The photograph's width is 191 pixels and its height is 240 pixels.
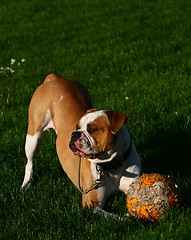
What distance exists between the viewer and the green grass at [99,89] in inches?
204

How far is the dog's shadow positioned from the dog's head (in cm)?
107

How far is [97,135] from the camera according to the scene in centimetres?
519

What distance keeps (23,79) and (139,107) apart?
3.38 metres

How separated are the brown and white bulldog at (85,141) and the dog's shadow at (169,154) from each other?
0.71 metres

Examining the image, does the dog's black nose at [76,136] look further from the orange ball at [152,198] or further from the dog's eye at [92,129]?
the orange ball at [152,198]

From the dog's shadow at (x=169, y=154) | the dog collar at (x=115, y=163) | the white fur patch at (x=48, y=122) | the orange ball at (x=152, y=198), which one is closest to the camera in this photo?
the orange ball at (x=152, y=198)

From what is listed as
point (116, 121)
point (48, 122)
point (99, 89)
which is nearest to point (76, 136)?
point (116, 121)

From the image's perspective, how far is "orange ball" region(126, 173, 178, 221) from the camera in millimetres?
4949

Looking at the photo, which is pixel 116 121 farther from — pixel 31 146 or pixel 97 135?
pixel 31 146

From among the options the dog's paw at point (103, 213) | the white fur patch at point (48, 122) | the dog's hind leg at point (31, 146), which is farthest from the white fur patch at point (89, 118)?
the dog's hind leg at point (31, 146)

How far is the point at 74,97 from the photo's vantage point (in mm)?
6664

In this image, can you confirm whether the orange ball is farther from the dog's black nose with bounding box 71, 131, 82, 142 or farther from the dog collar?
the dog's black nose with bounding box 71, 131, 82, 142

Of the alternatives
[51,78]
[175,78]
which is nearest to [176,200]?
[51,78]

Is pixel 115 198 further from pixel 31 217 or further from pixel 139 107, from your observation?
pixel 139 107
